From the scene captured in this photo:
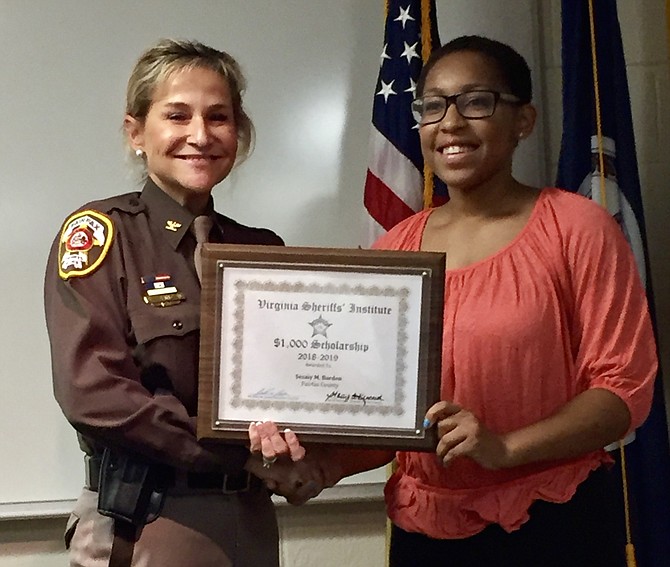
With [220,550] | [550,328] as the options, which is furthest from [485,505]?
[220,550]

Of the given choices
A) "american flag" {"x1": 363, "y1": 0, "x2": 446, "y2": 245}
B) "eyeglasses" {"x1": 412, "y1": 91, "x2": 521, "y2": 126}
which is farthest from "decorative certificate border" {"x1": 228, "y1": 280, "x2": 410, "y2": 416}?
"american flag" {"x1": 363, "y1": 0, "x2": 446, "y2": 245}

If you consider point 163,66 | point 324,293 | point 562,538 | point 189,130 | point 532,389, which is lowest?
point 562,538

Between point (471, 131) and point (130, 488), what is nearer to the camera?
point (130, 488)

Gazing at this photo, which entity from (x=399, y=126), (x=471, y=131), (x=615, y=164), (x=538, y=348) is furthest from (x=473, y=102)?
(x=615, y=164)

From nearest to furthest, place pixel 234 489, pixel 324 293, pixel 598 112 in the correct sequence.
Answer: pixel 324 293 < pixel 234 489 < pixel 598 112

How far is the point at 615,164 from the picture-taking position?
1826 millimetres

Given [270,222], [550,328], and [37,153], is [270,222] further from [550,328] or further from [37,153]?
[550,328]

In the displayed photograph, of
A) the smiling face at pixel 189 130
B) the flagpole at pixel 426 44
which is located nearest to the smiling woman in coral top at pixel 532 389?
the smiling face at pixel 189 130

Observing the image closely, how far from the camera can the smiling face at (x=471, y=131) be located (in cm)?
131

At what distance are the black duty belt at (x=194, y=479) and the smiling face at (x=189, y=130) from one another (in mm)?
469

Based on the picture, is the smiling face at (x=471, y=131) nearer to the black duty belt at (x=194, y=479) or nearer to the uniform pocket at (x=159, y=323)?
the uniform pocket at (x=159, y=323)

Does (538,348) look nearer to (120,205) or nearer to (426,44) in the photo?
(120,205)

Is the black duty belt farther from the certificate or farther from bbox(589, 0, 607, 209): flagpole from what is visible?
bbox(589, 0, 607, 209): flagpole

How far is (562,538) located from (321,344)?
0.48 meters
